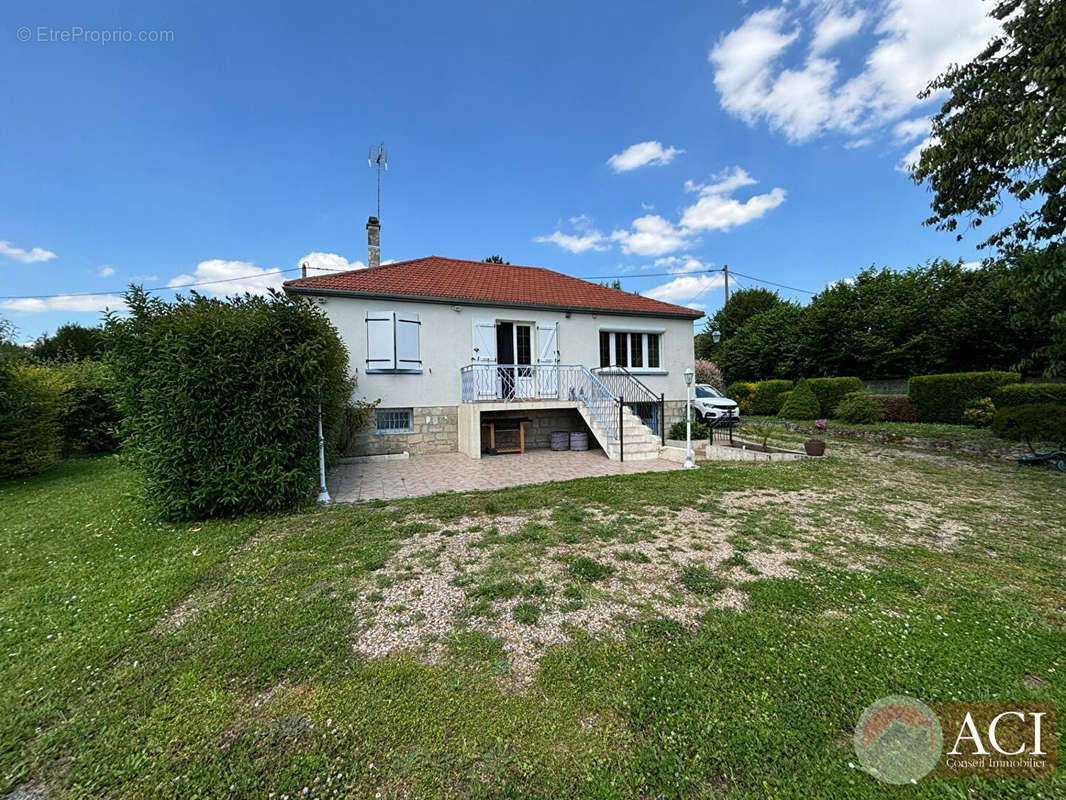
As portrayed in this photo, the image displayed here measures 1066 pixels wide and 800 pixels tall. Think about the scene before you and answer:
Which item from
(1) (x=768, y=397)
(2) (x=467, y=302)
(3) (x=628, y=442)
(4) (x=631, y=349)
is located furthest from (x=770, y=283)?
(2) (x=467, y=302)

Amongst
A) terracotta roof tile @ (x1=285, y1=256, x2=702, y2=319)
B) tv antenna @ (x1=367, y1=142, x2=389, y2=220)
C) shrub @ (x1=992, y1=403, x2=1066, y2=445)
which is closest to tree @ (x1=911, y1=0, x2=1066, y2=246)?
shrub @ (x1=992, y1=403, x2=1066, y2=445)

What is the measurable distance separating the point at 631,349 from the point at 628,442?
14.1ft

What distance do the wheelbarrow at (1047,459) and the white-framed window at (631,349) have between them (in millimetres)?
8031

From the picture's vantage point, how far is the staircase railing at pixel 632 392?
39.0 ft

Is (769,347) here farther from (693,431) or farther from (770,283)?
(693,431)

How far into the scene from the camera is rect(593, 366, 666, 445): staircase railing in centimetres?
1188

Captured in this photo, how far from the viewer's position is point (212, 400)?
5.00 metres

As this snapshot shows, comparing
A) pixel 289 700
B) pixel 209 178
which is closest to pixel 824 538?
pixel 289 700

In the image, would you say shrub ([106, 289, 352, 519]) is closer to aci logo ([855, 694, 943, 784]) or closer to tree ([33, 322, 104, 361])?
aci logo ([855, 694, 943, 784])

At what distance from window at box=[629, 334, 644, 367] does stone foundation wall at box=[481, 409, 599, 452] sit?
2773 millimetres

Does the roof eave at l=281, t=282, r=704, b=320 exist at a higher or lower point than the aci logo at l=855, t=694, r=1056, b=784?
higher

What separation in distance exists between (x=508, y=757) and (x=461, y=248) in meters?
15.1

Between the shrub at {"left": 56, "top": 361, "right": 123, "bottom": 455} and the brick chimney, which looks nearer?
the shrub at {"left": 56, "top": 361, "right": 123, "bottom": 455}

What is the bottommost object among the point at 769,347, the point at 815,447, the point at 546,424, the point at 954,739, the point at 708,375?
the point at 954,739
